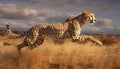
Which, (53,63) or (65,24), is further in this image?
(65,24)

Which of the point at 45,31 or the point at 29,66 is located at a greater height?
the point at 45,31

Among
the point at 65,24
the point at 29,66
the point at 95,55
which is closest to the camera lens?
the point at 29,66

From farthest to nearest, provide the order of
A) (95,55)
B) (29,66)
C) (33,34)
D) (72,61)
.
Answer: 1. (33,34)
2. (95,55)
3. (72,61)
4. (29,66)

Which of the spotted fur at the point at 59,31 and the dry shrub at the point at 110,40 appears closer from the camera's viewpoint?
the spotted fur at the point at 59,31

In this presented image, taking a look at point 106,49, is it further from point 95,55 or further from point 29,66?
point 29,66

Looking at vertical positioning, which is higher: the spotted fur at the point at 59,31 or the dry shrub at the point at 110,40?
the spotted fur at the point at 59,31

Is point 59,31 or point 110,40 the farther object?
point 110,40

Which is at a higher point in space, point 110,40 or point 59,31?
point 59,31

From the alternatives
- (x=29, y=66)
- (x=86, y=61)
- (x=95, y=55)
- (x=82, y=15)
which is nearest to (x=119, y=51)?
(x=95, y=55)

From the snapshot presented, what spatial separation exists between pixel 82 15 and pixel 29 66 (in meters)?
5.27

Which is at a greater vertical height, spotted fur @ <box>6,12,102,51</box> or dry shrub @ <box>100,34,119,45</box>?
spotted fur @ <box>6,12,102,51</box>

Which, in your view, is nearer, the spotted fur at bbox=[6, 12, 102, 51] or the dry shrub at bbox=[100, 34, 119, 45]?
the spotted fur at bbox=[6, 12, 102, 51]

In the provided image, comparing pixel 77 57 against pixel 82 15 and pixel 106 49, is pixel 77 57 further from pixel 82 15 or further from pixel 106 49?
pixel 82 15

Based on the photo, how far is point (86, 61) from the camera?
459 inches
